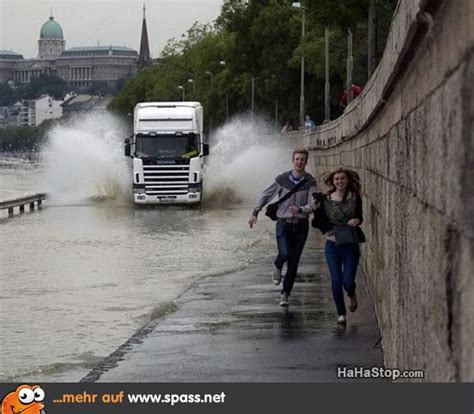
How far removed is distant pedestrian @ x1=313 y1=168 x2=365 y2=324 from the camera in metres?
12.8

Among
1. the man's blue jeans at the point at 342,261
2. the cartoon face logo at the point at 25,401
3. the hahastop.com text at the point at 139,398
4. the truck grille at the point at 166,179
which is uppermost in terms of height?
the hahastop.com text at the point at 139,398

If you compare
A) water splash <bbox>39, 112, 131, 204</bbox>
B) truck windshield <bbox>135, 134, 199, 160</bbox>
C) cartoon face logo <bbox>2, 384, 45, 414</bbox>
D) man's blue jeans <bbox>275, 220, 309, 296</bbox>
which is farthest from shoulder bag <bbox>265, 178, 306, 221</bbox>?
water splash <bbox>39, 112, 131, 204</bbox>

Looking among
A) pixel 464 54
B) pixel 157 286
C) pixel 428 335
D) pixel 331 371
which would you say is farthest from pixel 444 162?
pixel 157 286

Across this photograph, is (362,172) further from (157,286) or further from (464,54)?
(464,54)

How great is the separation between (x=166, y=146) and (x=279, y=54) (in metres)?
38.3

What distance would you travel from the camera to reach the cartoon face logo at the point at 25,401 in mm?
5863

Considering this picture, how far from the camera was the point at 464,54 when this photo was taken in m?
4.17

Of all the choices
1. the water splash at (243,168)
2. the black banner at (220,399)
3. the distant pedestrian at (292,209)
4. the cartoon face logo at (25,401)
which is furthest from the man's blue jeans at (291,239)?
the water splash at (243,168)

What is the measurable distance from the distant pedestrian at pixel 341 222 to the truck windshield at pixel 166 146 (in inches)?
1261

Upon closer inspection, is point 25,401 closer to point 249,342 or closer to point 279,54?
point 249,342

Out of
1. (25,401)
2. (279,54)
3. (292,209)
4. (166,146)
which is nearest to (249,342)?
(292,209)

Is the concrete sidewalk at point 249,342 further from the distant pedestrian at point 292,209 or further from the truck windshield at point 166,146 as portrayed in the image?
the truck windshield at point 166,146

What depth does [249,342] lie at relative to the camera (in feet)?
41.4

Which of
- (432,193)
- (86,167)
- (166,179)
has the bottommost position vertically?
(86,167)
